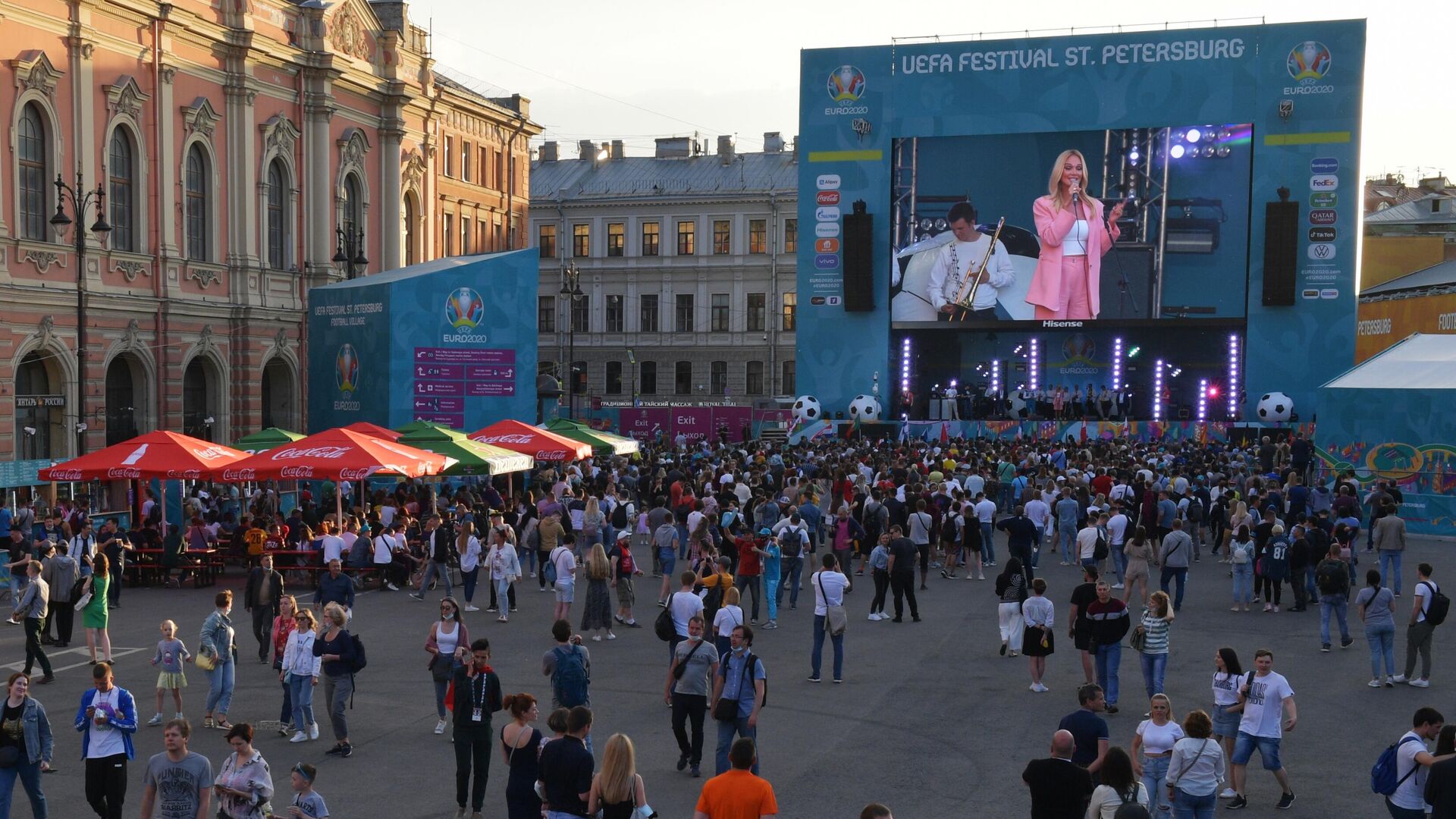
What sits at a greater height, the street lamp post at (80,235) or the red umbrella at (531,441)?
the street lamp post at (80,235)

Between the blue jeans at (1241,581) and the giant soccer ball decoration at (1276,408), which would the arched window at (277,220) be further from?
the giant soccer ball decoration at (1276,408)

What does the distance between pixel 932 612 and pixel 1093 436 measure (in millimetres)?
26971

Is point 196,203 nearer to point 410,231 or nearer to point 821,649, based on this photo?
point 410,231

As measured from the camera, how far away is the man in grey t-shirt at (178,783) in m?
9.30

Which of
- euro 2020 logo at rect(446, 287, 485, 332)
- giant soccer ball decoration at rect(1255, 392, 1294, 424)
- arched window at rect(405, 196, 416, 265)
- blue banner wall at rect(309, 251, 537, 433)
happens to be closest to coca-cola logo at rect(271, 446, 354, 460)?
blue banner wall at rect(309, 251, 537, 433)

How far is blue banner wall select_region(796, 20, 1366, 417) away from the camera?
153 ft

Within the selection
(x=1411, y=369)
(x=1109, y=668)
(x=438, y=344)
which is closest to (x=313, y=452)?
(x=438, y=344)

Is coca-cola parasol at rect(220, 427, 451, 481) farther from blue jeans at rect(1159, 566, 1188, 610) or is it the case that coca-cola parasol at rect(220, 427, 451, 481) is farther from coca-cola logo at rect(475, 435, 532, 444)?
blue jeans at rect(1159, 566, 1188, 610)

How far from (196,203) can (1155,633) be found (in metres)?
32.3

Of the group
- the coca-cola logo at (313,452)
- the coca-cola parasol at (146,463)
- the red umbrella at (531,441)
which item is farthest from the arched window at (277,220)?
the coca-cola logo at (313,452)

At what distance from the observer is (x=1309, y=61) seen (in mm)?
46750

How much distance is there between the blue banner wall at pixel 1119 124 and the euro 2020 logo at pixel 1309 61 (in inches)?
1.9

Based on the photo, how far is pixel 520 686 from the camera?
15609mm

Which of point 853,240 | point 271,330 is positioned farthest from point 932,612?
point 853,240
